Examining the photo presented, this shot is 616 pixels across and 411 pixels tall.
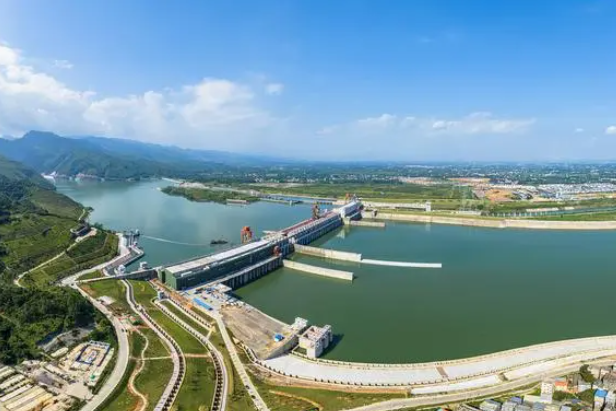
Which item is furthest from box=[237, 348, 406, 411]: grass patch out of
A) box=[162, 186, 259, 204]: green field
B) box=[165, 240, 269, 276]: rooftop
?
box=[162, 186, 259, 204]: green field

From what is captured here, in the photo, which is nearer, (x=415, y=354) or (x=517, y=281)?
(x=415, y=354)

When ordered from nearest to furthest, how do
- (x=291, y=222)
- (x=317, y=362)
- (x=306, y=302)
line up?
(x=317, y=362), (x=306, y=302), (x=291, y=222)

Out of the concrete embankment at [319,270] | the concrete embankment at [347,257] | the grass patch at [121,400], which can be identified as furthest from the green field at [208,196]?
the grass patch at [121,400]

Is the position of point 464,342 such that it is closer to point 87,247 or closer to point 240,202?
point 87,247

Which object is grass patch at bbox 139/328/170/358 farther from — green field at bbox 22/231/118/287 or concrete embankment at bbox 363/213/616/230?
concrete embankment at bbox 363/213/616/230

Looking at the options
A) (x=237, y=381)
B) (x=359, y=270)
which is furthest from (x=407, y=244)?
(x=237, y=381)

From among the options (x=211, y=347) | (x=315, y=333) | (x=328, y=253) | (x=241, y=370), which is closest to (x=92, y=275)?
(x=211, y=347)
